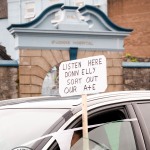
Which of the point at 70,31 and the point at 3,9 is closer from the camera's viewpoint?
the point at 70,31


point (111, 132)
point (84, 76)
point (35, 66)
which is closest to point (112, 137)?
point (111, 132)

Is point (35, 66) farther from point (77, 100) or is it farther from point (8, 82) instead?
point (77, 100)

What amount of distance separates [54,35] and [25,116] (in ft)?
49.3

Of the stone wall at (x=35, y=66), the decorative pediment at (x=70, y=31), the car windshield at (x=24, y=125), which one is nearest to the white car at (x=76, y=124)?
the car windshield at (x=24, y=125)

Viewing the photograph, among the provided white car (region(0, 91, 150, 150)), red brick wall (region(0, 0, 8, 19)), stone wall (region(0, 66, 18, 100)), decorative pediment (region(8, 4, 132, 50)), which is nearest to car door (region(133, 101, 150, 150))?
white car (region(0, 91, 150, 150))

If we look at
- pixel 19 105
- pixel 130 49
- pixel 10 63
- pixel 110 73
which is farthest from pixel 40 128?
pixel 130 49

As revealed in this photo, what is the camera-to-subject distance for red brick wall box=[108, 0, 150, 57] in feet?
105

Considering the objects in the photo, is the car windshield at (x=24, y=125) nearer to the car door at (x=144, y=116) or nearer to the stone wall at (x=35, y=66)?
the car door at (x=144, y=116)

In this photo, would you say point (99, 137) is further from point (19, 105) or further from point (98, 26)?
point (98, 26)

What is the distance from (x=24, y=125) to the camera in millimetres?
3975

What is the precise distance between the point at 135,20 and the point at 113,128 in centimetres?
2933

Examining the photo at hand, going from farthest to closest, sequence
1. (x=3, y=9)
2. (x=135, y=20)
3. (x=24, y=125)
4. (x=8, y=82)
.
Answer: (x=3, y=9), (x=135, y=20), (x=8, y=82), (x=24, y=125)

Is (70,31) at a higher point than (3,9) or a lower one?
lower

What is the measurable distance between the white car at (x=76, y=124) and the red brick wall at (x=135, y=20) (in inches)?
1090
